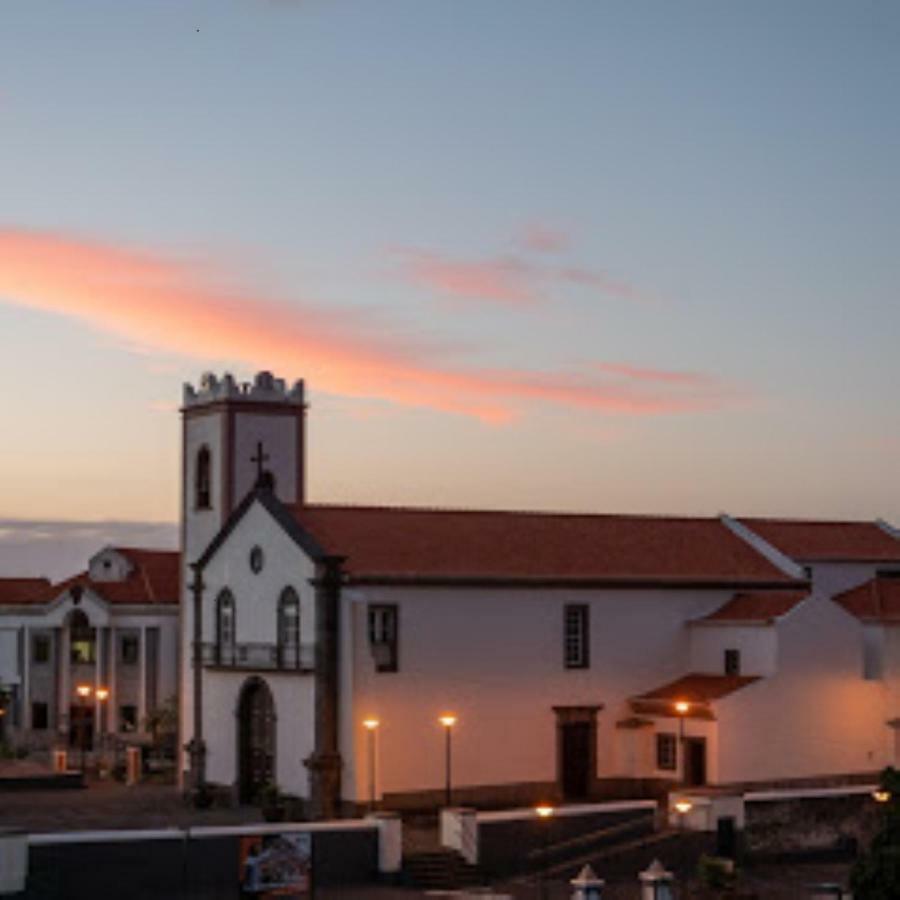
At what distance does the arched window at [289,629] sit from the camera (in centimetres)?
5188

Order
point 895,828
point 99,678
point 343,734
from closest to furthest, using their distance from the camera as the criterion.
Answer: point 895,828 < point 343,734 < point 99,678

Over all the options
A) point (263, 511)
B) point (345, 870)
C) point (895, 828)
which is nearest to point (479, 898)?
point (345, 870)

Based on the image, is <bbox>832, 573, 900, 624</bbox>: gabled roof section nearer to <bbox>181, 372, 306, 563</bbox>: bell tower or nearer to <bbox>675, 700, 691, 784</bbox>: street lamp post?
<bbox>675, 700, 691, 784</bbox>: street lamp post

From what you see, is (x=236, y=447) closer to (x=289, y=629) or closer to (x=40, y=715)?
(x=289, y=629)

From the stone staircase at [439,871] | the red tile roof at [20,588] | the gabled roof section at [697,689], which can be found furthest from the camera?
the red tile roof at [20,588]

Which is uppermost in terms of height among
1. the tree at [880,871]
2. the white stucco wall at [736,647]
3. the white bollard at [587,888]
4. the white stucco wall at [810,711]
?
the white stucco wall at [736,647]

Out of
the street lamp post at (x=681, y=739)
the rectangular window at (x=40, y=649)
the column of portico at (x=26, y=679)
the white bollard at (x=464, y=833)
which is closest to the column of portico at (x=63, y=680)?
the rectangular window at (x=40, y=649)

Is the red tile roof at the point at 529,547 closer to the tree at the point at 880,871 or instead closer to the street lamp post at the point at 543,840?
the street lamp post at the point at 543,840

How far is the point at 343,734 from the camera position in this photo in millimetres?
50000

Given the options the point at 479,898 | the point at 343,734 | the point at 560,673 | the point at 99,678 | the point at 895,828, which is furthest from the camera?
the point at 99,678

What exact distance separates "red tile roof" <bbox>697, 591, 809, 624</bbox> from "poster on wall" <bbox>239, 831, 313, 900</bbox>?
18467 millimetres

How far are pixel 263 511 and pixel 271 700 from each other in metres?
5.21

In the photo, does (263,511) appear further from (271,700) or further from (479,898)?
(479,898)

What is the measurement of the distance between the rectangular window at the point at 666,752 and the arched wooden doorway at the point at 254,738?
10629 millimetres
